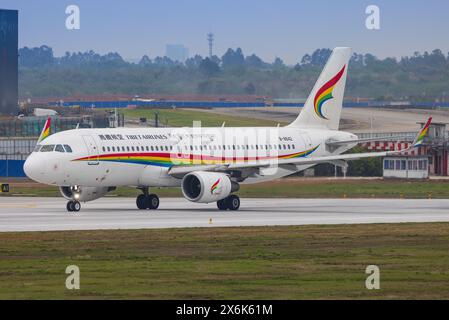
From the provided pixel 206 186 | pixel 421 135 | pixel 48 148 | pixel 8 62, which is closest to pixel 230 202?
pixel 206 186

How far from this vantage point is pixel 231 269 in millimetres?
33000

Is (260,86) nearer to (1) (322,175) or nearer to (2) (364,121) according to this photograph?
(2) (364,121)

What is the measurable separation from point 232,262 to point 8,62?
395ft

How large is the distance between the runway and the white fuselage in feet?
6.29

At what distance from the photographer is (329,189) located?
74375mm

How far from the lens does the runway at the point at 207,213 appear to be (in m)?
49.8

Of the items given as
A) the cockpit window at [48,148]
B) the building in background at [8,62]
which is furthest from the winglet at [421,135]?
the building in background at [8,62]

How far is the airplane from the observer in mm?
57219

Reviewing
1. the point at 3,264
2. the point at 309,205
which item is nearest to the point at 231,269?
the point at 3,264

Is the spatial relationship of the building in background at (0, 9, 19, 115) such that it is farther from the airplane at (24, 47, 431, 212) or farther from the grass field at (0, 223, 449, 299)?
the grass field at (0, 223, 449, 299)

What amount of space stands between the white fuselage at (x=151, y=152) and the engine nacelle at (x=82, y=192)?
126 centimetres

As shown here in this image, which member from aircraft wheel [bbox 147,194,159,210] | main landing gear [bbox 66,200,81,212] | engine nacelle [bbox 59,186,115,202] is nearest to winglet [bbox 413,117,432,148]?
aircraft wheel [bbox 147,194,159,210]

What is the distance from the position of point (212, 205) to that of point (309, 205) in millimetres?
5862

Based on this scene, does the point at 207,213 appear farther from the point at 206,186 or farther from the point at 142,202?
the point at 142,202
